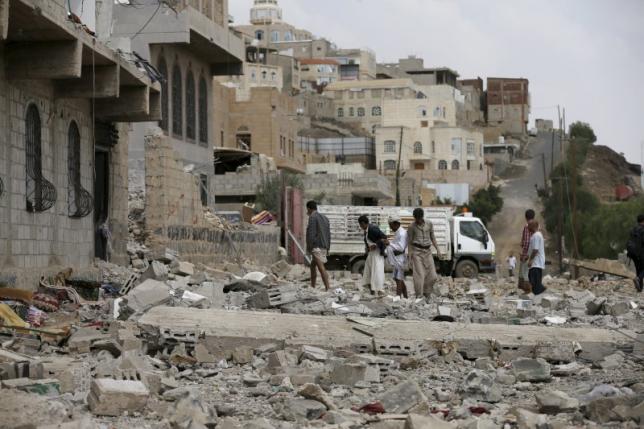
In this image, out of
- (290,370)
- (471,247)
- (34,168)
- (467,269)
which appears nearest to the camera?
(290,370)

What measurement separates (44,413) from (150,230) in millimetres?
17383

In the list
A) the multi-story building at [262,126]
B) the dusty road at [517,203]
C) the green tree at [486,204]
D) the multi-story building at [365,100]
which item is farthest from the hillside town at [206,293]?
the multi-story building at [365,100]

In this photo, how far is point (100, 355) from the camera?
38.6 ft

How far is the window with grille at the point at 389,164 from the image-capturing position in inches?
4906

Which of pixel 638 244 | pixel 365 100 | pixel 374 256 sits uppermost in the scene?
pixel 365 100

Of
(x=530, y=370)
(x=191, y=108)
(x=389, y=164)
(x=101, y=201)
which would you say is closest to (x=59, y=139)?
(x=101, y=201)

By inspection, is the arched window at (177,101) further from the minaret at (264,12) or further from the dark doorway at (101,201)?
the minaret at (264,12)

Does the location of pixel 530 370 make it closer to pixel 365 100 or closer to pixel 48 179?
pixel 48 179

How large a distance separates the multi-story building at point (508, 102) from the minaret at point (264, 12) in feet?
111

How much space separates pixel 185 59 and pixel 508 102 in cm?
14387

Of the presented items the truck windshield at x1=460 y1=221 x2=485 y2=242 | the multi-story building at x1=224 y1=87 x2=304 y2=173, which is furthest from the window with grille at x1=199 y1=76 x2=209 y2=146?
the multi-story building at x1=224 y1=87 x2=304 y2=173

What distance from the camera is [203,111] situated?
42406 millimetres

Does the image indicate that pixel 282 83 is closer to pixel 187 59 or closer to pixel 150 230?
pixel 187 59

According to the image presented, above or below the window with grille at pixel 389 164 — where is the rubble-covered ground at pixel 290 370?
below
